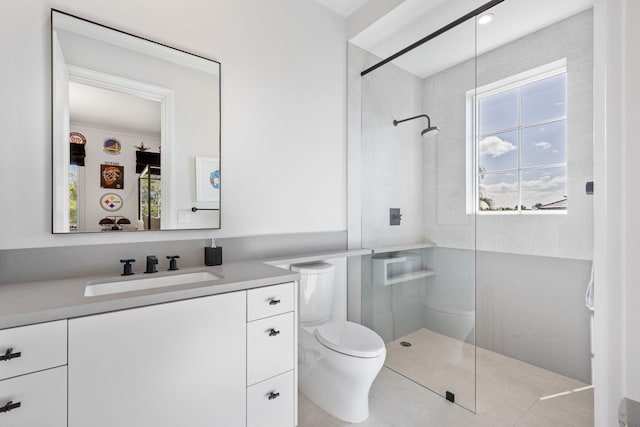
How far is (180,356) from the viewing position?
1.16 m

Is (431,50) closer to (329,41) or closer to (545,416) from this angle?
(329,41)

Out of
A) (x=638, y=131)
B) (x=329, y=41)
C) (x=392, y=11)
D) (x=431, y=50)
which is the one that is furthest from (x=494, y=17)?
(x=638, y=131)

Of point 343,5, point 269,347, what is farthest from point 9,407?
point 343,5

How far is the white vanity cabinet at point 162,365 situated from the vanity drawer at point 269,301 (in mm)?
39

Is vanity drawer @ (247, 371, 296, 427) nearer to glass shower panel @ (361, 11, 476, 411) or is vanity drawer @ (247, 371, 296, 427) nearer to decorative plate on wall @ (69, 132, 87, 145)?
glass shower panel @ (361, 11, 476, 411)

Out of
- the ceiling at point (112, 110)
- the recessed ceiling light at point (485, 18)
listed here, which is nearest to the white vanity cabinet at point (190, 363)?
the ceiling at point (112, 110)

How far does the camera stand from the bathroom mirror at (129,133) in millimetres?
1382

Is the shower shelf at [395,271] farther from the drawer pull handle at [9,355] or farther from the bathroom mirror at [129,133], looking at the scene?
the drawer pull handle at [9,355]

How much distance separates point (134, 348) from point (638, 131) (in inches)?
53.4

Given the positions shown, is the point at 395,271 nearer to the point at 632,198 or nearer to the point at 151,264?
the point at 151,264

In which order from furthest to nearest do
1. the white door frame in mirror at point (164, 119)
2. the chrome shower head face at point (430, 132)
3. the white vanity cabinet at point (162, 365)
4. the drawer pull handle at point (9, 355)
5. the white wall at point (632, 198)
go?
the chrome shower head face at point (430, 132), the white door frame in mirror at point (164, 119), the white vanity cabinet at point (162, 365), the drawer pull handle at point (9, 355), the white wall at point (632, 198)

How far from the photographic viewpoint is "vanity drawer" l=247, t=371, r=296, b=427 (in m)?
1.34

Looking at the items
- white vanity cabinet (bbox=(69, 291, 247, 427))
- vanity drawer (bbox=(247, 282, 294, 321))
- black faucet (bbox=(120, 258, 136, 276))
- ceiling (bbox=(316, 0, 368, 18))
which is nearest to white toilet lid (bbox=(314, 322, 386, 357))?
vanity drawer (bbox=(247, 282, 294, 321))

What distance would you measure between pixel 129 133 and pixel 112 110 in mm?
125
